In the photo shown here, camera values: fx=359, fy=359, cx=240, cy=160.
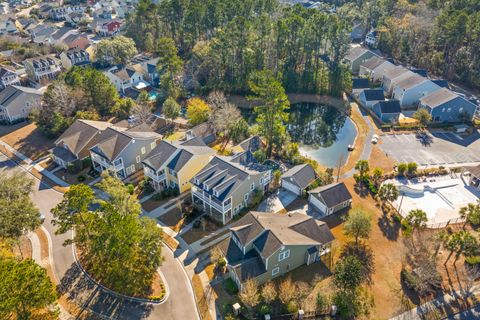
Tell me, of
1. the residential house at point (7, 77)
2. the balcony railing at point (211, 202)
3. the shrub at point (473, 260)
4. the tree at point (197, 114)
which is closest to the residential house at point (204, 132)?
the tree at point (197, 114)

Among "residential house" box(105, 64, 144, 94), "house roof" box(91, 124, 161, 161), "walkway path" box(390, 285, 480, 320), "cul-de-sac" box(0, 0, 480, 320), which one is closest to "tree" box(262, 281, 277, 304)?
"cul-de-sac" box(0, 0, 480, 320)

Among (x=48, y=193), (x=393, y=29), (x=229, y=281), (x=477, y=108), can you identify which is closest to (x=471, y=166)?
(x=477, y=108)

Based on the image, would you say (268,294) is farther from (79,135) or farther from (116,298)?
(79,135)

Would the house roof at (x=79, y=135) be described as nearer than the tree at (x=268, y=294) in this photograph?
No

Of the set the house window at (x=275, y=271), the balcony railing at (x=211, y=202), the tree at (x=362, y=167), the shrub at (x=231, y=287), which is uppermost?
the balcony railing at (x=211, y=202)

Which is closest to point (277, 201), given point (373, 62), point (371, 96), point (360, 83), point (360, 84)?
point (371, 96)

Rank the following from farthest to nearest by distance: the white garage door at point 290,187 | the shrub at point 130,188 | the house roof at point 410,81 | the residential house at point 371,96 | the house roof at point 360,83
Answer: the house roof at point 360,83 < the residential house at point 371,96 < the house roof at point 410,81 < the white garage door at point 290,187 < the shrub at point 130,188

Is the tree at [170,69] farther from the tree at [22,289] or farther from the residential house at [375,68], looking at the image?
the tree at [22,289]

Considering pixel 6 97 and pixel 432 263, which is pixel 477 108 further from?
pixel 6 97
